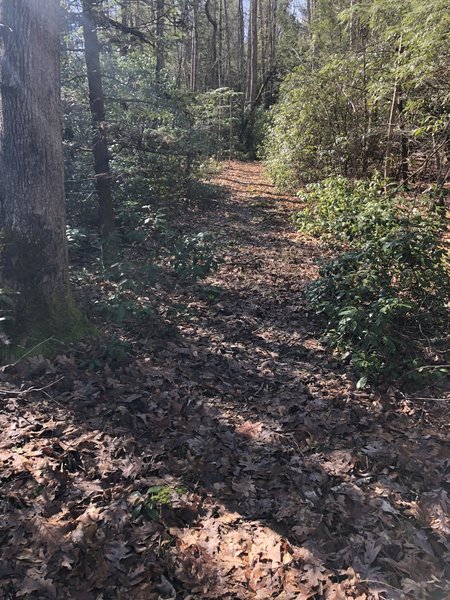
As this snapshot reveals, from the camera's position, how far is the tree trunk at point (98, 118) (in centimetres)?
712

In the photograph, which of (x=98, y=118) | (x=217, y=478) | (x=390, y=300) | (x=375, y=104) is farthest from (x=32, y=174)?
(x=375, y=104)

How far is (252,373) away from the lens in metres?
4.67

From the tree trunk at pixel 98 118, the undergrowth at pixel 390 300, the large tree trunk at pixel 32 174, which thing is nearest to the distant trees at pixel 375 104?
the undergrowth at pixel 390 300

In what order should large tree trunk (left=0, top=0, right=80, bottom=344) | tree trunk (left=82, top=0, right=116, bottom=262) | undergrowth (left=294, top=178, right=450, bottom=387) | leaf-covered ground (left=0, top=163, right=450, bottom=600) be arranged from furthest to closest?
1. tree trunk (left=82, top=0, right=116, bottom=262)
2. undergrowth (left=294, top=178, right=450, bottom=387)
3. large tree trunk (left=0, top=0, right=80, bottom=344)
4. leaf-covered ground (left=0, top=163, right=450, bottom=600)

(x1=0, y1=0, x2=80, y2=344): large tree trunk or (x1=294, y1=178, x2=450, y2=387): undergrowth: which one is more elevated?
(x1=0, y1=0, x2=80, y2=344): large tree trunk

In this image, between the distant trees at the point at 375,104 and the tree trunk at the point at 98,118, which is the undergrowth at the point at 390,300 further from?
the tree trunk at the point at 98,118

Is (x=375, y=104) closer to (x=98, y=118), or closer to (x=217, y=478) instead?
(x=98, y=118)

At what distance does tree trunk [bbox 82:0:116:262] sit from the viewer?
7.12 m

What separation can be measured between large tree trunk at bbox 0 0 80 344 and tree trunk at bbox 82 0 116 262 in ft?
6.51

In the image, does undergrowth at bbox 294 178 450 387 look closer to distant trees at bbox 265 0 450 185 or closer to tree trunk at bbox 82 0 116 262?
distant trees at bbox 265 0 450 185

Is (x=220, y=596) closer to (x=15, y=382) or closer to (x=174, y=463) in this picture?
(x=174, y=463)

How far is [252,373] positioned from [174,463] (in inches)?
63.0

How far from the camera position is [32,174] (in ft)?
13.3

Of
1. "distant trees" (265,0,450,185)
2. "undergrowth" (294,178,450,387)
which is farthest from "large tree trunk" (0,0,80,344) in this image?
"distant trees" (265,0,450,185)
